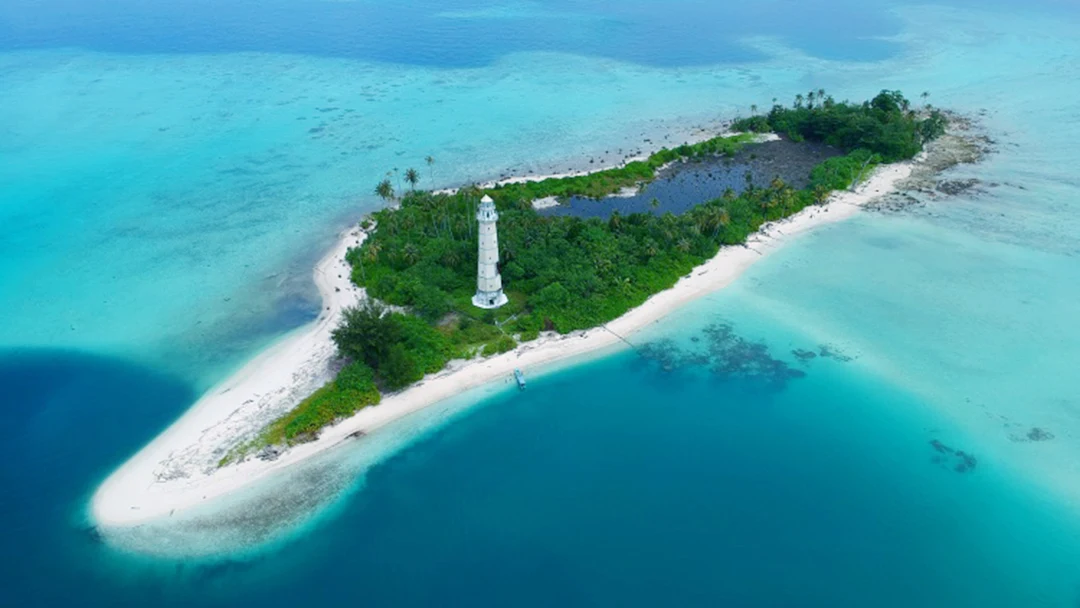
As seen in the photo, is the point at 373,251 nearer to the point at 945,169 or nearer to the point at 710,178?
the point at 710,178

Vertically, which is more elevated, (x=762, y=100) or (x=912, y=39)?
(x=912, y=39)

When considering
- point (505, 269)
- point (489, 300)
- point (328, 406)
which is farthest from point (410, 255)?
point (328, 406)

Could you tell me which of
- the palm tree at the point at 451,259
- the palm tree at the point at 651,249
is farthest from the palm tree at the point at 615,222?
the palm tree at the point at 451,259

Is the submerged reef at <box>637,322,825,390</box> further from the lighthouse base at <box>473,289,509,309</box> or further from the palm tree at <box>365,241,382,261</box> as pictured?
the palm tree at <box>365,241,382,261</box>

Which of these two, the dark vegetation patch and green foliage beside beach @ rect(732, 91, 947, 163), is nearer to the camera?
the dark vegetation patch

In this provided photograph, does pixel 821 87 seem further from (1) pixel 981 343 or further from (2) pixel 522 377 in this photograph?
(2) pixel 522 377

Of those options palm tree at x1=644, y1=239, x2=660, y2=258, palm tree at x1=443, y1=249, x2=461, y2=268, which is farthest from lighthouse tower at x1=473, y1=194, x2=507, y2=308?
palm tree at x1=644, y1=239, x2=660, y2=258

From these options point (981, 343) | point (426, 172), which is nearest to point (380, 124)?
point (426, 172)
